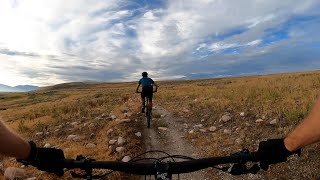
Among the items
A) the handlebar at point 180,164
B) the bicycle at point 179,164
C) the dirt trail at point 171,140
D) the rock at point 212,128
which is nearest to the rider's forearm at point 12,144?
the bicycle at point 179,164

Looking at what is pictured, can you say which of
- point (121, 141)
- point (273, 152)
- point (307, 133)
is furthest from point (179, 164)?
point (121, 141)

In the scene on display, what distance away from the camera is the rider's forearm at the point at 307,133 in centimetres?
192

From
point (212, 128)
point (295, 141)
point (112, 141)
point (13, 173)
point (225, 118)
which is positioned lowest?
point (13, 173)

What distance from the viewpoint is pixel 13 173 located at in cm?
889

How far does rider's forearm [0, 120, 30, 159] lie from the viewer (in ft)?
6.70

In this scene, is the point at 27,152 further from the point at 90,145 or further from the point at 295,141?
the point at 90,145

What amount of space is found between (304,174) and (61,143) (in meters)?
8.73

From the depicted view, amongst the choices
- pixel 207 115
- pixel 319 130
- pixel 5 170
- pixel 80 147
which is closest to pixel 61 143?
pixel 80 147

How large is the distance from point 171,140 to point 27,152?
1096 cm

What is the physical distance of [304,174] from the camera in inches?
Result: 321

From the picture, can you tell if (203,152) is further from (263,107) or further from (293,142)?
(293,142)

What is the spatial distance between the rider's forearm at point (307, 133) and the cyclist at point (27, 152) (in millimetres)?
1739

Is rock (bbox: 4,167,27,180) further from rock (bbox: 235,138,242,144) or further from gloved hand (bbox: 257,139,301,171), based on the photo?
gloved hand (bbox: 257,139,301,171)

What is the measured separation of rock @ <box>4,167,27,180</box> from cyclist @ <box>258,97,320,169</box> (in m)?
8.08
